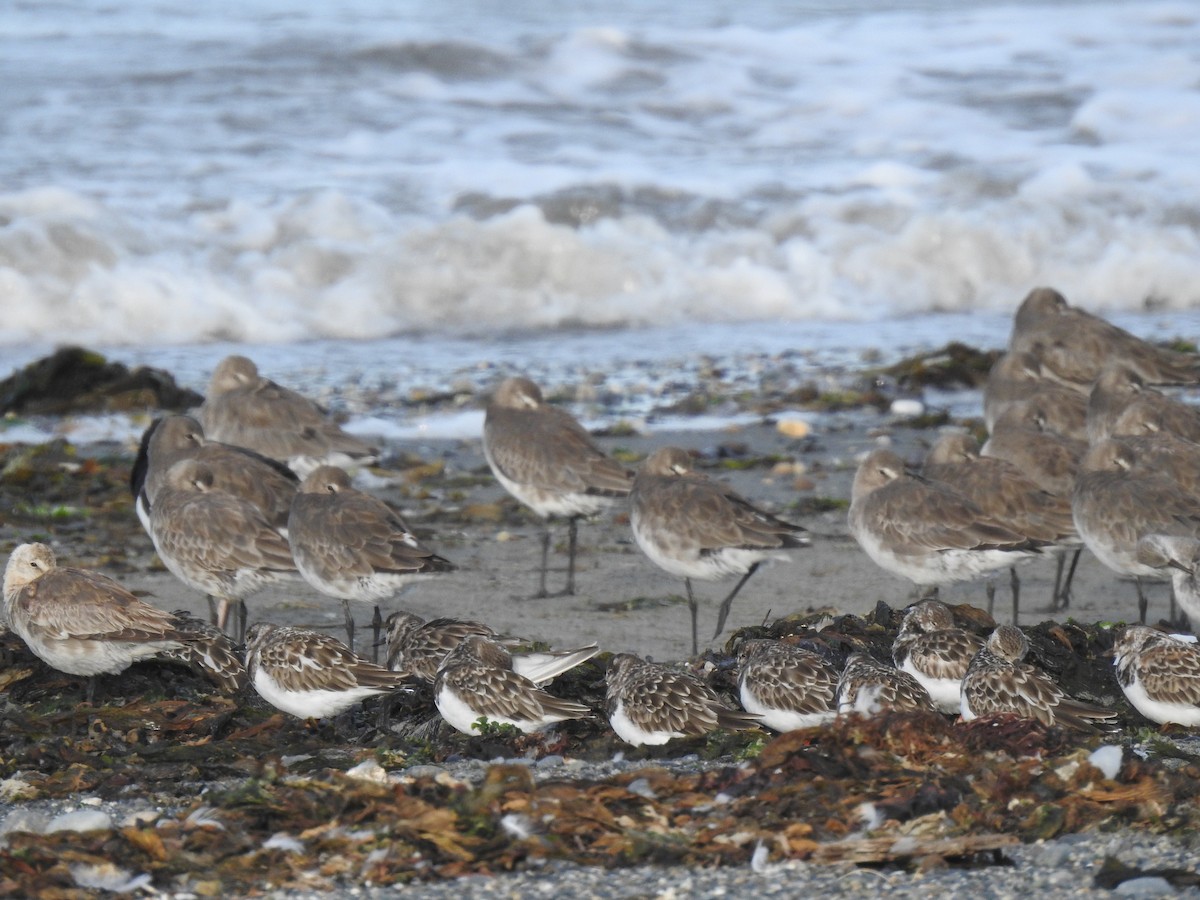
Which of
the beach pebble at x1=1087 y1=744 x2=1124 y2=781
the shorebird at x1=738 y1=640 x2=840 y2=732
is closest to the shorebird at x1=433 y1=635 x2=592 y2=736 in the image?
the shorebird at x1=738 y1=640 x2=840 y2=732

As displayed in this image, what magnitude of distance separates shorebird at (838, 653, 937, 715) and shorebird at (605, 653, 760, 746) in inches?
14.3

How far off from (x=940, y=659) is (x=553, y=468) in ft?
10.9

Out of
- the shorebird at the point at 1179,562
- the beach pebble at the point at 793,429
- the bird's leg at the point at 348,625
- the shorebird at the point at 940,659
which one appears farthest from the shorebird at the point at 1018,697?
the beach pebble at the point at 793,429

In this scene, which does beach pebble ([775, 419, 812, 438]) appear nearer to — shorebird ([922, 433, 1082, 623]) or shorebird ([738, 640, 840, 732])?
shorebird ([922, 433, 1082, 623])

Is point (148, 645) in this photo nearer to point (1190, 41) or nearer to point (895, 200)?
point (895, 200)

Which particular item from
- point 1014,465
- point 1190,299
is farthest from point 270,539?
point 1190,299

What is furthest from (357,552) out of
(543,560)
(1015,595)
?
(1015,595)

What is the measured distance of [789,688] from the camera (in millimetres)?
6234

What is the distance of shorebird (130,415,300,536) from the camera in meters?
8.84

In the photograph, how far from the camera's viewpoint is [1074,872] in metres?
4.56

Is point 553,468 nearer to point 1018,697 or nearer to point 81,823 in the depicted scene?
point 1018,697

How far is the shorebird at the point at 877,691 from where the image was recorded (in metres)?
5.95

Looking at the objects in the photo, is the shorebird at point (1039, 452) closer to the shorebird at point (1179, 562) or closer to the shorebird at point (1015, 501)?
the shorebird at point (1015, 501)

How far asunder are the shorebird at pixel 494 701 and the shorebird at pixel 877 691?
958mm
